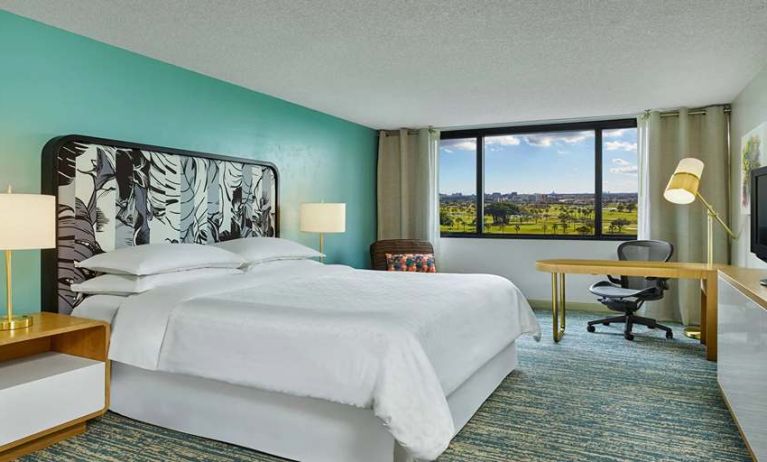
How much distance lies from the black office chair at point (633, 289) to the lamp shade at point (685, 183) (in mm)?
620

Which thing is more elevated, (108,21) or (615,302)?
(108,21)

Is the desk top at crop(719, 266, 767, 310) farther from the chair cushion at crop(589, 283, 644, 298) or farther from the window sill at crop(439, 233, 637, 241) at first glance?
the window sill at crop(439, 233, 637, 241)

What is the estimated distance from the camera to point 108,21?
3010mm

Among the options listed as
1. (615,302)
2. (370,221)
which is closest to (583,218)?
(615,302)

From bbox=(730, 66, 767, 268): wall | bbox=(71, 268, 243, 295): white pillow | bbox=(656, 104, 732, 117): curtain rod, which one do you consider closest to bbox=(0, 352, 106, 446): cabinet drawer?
bbox=(71, 268, 243, 295): white pillow

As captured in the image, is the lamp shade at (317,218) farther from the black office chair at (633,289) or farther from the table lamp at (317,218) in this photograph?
the black office chair at (633,289)

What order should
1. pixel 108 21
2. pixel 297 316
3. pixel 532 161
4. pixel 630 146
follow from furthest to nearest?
1. pixel 532 161
2. pixel 630 146
3. pixel 108 21
4. pixel 297 316

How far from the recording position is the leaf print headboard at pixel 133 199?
308cm

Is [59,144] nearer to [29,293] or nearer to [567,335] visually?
[29,293]

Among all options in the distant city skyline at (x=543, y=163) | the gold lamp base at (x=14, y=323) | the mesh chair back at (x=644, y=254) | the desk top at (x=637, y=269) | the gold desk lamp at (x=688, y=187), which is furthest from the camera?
the distant city skyline at (x=543, y=163)

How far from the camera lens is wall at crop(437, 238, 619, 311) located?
616cm

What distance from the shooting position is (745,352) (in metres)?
2.42

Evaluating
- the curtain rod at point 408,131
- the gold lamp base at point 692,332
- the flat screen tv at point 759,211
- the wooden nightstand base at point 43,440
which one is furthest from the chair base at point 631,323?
the wooden nightstand base at point 43,440

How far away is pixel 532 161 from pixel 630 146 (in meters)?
1.08
